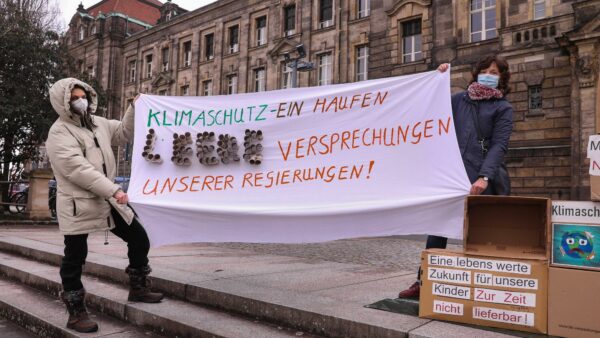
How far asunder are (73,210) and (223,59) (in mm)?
32628

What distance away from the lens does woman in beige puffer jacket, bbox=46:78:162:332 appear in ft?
12.3

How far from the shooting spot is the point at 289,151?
4250 mm

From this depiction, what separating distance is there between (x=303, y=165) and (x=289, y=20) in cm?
2885

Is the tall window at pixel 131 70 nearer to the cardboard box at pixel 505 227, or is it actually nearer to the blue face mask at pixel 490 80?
the blue face mask at pixel 490 80

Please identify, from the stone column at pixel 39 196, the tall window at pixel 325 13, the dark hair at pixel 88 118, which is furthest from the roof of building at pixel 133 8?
the dark hair at pixel 88 118

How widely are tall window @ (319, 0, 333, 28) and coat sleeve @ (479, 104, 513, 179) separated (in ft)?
86.7

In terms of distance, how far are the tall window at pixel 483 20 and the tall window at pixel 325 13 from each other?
929cm

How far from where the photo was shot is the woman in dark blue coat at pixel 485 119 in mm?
3674

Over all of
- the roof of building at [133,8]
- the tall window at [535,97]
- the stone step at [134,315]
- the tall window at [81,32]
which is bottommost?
the stone step at [134,315]

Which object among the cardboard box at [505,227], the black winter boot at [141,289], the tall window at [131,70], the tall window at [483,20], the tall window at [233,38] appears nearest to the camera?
the cardboard box at [505,227]

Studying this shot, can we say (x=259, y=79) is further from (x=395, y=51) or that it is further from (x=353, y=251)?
(x=353, y=251)

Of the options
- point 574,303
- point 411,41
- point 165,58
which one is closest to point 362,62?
point 411,41

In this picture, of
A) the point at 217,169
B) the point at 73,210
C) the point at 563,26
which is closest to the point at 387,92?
the point at 217,169

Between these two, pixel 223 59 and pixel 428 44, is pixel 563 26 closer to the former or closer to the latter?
pixel 428 44
